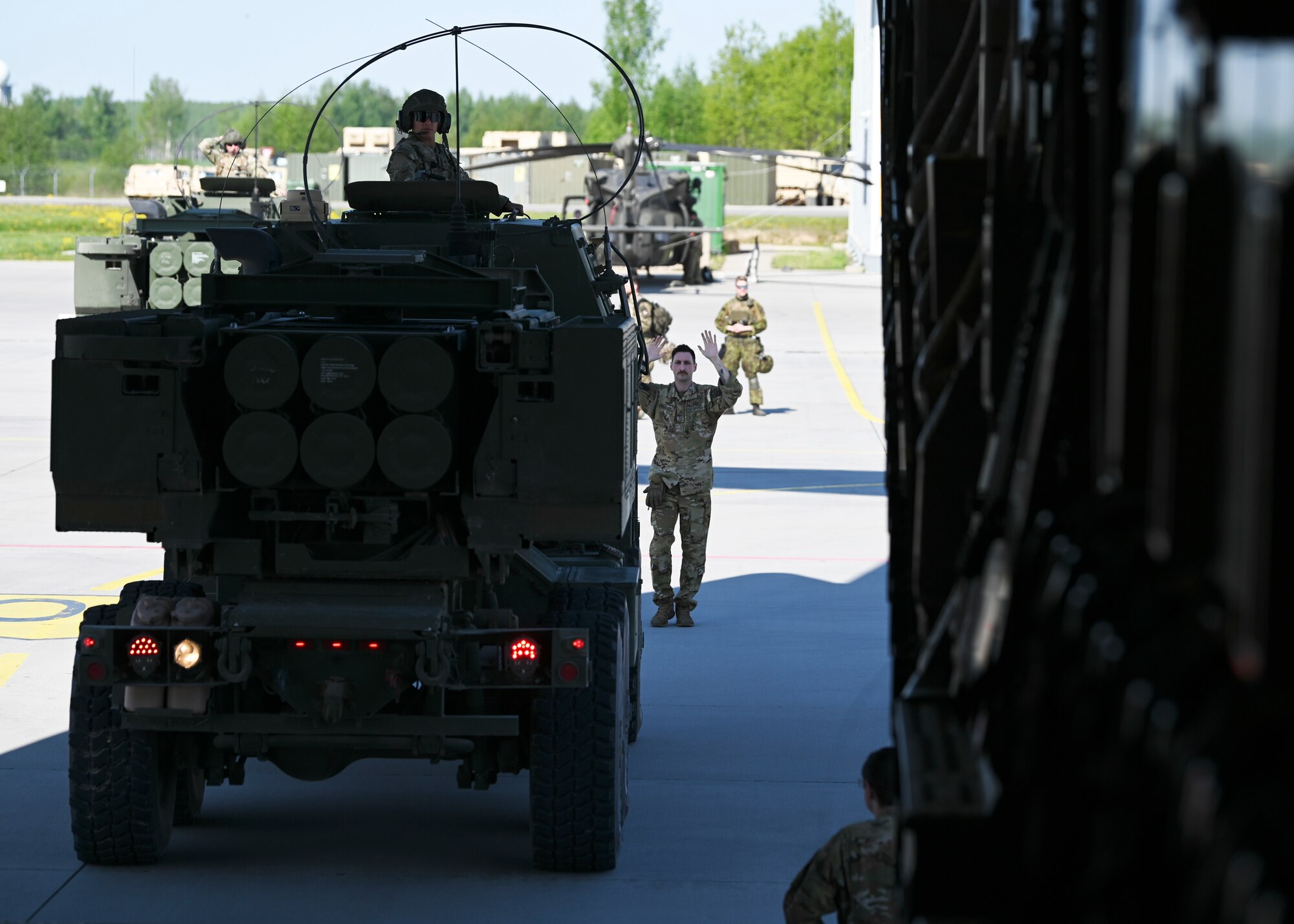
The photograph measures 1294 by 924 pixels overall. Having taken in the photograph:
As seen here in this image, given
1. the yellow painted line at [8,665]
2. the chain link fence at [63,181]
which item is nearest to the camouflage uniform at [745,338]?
the yellow painted line at [8,665]

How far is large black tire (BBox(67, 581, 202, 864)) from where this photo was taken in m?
5.89

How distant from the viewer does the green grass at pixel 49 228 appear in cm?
4659

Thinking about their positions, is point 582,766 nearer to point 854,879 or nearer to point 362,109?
point 854,879

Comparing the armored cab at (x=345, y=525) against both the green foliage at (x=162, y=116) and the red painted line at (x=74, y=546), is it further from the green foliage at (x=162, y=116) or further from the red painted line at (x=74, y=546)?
the green foliage at (x=162, y=116)

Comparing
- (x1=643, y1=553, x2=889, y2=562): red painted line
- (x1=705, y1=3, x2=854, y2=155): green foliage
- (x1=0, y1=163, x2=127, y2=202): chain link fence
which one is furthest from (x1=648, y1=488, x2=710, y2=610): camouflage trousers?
(x1=0, y1=163, x2=127, y2=202): chain link fence

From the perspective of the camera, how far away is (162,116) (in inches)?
4685

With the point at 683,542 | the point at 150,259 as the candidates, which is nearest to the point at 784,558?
the point at 683,542

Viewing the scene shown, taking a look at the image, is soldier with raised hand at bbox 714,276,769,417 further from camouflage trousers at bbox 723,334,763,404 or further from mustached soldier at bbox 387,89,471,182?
mustached soldier at bbox 387,89,471,182

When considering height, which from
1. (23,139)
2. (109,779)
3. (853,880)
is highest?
(23,139)

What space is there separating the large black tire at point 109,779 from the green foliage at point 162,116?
94.1 m

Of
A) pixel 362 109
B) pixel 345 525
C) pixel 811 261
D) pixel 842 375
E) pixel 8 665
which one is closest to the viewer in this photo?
pixel 345 525

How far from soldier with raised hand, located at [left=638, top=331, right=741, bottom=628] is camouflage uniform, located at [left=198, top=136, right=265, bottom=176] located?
1255 centimetres

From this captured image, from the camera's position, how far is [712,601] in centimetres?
1102

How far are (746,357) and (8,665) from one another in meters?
12.0
